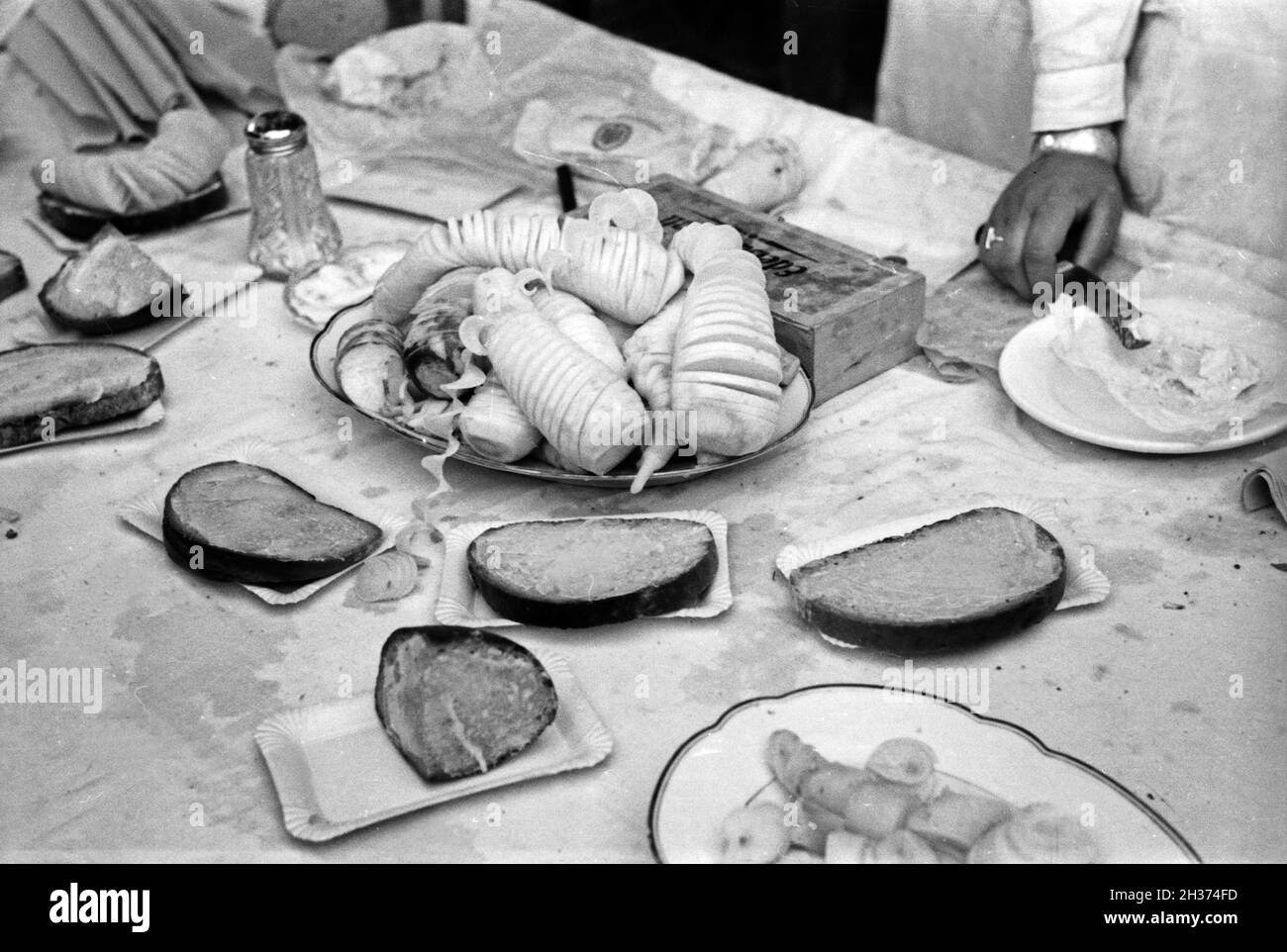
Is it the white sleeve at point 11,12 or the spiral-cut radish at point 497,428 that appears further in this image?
the white sleeve at point 11,12

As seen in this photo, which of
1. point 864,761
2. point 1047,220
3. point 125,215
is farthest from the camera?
point 125,215

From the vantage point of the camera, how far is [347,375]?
4.98ft

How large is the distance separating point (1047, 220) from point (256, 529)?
113cm

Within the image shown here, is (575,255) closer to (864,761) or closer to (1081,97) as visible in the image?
(864,761)

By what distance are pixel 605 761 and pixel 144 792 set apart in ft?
1.29

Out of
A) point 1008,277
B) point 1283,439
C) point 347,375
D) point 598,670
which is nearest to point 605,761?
point 598,670

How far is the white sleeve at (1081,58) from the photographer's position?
6.15ft

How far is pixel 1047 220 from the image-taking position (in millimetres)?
1795

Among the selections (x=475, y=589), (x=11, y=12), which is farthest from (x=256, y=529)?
(x=11, y=12)

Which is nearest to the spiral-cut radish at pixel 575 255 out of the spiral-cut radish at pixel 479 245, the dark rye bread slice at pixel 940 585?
the spiral-cut radish at pixel 479 245

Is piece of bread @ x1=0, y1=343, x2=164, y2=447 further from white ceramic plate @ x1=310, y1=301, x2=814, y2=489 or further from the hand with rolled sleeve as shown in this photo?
the hand with rolled sleeve

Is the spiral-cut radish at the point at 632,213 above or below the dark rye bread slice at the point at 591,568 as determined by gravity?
above

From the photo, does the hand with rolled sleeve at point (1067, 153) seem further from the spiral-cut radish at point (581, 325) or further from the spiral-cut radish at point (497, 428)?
the spiral-cut radish at point (497, 428)

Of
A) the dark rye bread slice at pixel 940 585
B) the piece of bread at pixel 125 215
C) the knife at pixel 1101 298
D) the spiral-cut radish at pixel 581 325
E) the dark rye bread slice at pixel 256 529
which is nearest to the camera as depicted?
the dark rye bread slice at pixel 940 585
